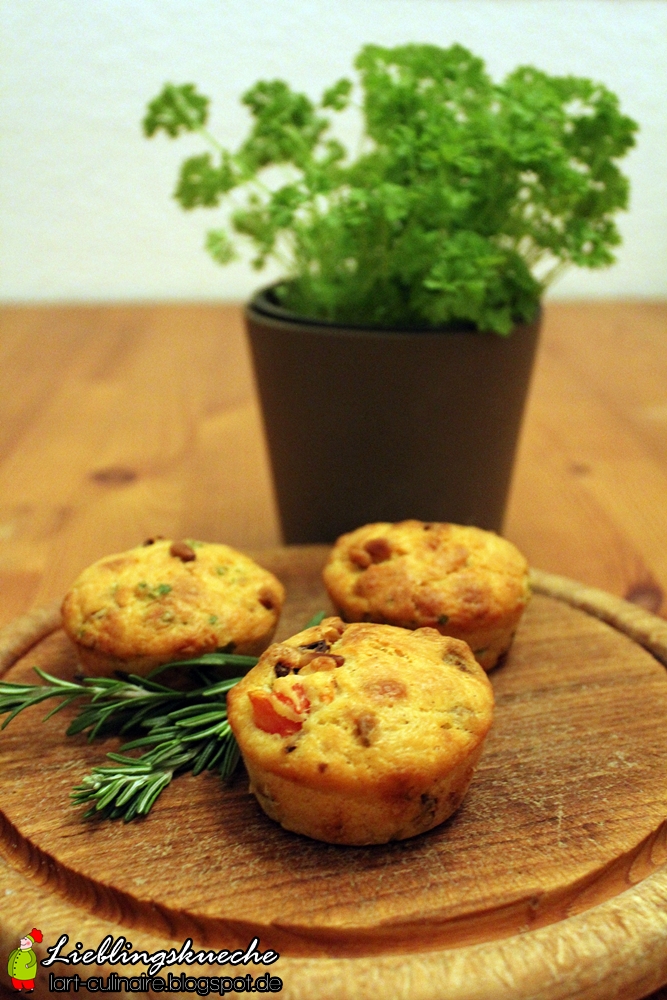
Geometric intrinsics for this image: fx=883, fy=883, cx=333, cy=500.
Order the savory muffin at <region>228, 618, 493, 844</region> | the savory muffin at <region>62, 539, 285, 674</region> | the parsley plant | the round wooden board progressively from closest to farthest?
the round wooden board
the savory muffin at <region>228, 618, 493, 844</region>
the savory muffin at <region>62, 539, 285, 674</region>
the parsley plant

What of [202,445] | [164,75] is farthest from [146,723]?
[164,75]

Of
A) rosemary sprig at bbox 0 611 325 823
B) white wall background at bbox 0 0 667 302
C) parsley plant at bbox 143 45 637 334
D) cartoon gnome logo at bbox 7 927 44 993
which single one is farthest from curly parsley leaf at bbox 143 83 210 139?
cartoon gnome logo at bbox 7 927 44 993

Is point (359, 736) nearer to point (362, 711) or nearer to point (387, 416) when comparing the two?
point (362, 711)

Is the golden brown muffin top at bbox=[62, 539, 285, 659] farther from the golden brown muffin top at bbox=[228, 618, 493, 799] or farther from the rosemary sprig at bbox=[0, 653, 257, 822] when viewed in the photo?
the golden brown muffin top at bbox=[228, 618, 493, 799]

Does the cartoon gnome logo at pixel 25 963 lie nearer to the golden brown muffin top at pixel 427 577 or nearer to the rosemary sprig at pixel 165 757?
the rosemary sprig at pixel 165 757

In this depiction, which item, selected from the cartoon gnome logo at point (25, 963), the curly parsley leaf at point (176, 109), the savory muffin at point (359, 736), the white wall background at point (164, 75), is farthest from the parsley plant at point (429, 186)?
the cartoon gnome logo at point (25, 963)

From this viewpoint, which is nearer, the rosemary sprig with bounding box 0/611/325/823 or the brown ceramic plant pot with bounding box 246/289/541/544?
the rosemary sprig with bounding box 0/611/325/823
